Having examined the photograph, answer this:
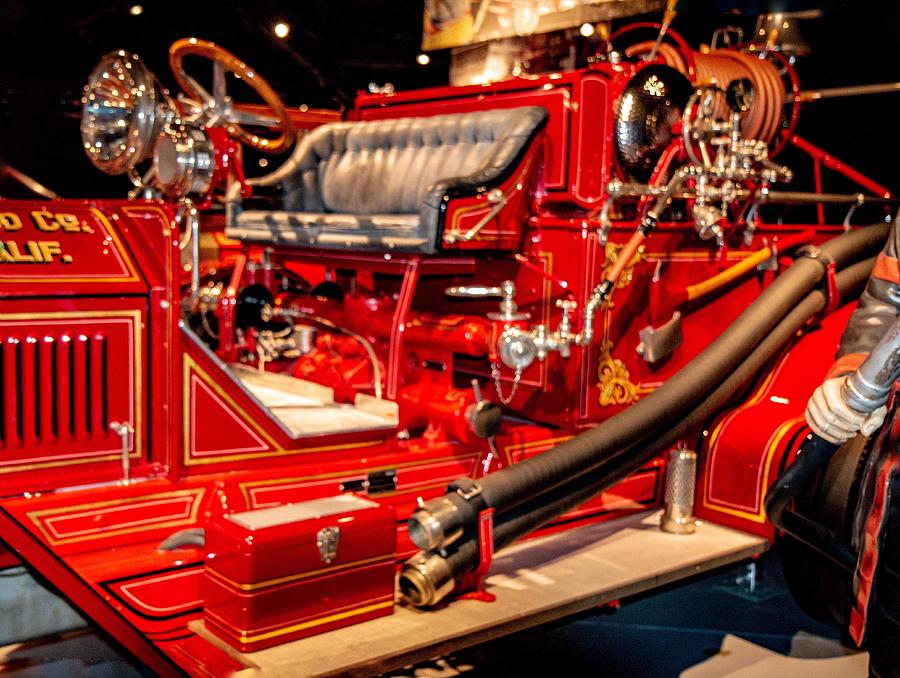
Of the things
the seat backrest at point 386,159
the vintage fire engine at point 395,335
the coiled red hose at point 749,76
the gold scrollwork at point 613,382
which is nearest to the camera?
the vintage fire engine at point 395,335

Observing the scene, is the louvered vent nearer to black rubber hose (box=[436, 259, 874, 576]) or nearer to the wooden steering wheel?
the wooden steering wheel

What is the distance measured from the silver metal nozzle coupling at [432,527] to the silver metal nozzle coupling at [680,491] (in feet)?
3.86

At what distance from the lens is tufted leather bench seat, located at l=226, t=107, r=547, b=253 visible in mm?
3828

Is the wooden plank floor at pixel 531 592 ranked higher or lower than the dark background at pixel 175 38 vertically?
lower

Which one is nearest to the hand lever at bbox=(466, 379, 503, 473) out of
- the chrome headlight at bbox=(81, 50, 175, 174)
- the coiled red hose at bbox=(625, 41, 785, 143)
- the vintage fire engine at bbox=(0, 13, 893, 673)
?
the vintage fire engine at bbox=(0, 13, 893, 673)

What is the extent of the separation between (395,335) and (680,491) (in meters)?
1.20

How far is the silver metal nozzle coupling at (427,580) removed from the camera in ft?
9.53

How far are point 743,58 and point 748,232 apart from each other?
0.86m

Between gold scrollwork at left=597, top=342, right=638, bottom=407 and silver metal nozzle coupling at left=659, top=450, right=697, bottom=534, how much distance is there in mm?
281

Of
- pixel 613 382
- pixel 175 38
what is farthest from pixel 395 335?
pixel 175 38

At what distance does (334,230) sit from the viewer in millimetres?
4219

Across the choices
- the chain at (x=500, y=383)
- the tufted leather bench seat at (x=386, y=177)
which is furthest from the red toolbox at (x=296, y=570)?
the tufted leather bench seat at (x=386, y=177)

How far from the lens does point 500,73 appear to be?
20.3 ft

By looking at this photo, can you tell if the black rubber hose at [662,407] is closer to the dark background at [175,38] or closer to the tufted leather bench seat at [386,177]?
the tufted leather bench seat at [386,177]
